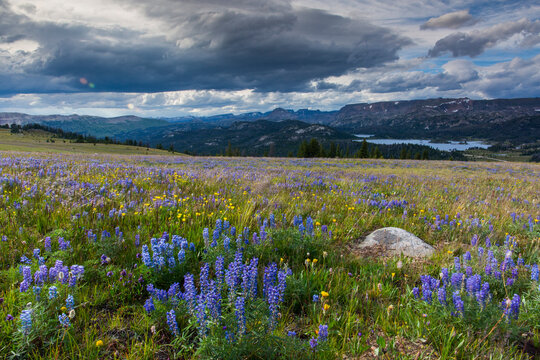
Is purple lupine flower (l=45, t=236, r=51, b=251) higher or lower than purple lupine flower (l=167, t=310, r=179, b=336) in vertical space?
higher

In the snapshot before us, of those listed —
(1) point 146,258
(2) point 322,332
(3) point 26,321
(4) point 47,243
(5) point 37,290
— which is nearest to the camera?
(3) point 26,321

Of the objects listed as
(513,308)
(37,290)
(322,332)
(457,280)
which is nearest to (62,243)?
(37,290)

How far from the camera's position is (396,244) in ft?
15.0

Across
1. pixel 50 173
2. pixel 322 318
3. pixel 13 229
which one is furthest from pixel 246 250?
pixel 50 173

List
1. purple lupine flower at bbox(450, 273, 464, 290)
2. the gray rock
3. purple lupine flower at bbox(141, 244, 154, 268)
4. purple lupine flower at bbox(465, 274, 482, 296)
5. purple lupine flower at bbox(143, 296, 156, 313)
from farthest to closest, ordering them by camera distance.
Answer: the gray rock, purple lupine flower at bbox(141, 244, 154, 268), purple lupine flower at bbox(450, 273, 464, 290), purple lupine flower at bbox(465, 274, 482, 296), purple lupine flower at bbox(143, 296, 156, 313)

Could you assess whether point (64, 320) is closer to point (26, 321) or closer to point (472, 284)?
point (26, 321)

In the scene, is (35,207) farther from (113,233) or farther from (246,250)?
(246,250)

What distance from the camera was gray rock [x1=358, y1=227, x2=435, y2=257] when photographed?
4.36 metres

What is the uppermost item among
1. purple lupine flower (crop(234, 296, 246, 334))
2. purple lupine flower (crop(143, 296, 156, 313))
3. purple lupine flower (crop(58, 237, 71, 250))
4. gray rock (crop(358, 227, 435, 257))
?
purple lupine flower (crop(58, 237, 71, 250))

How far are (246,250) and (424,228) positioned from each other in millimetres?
4035

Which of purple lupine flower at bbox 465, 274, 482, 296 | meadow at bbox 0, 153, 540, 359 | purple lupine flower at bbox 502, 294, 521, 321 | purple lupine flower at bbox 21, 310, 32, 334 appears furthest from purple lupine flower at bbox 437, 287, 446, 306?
purple lupine flower at bbox 21, 310, 32, 334

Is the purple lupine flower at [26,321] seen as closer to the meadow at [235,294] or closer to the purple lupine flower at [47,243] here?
the meadow at [235,294]

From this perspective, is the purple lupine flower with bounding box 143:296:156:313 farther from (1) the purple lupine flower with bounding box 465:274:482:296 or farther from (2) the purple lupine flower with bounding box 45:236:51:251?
(1) the purple lupine flower with bounding box 465:274:482:296

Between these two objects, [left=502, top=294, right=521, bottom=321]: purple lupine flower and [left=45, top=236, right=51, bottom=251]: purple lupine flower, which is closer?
[left=502, top=294, right=521, bottom=321]: purple lupine flower
